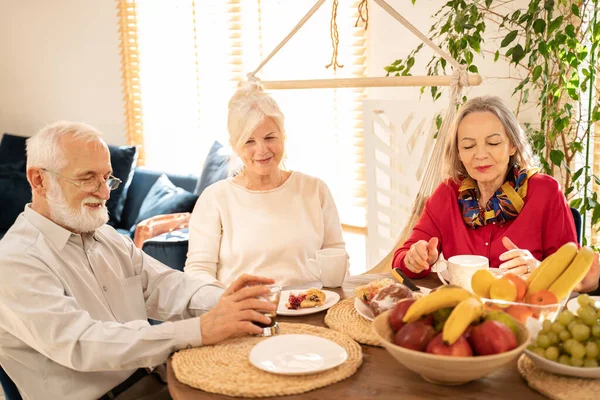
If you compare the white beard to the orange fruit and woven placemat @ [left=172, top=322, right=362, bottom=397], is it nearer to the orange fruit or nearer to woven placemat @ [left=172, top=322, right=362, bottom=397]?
woven placemat @ [left=172, top=322, right=362, bottom=397]

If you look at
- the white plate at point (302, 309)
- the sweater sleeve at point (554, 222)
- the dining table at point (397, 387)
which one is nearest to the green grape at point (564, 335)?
the dining table at point (397, 387)

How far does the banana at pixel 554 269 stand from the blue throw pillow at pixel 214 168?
2.77m

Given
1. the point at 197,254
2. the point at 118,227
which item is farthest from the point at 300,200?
the point at 118,227

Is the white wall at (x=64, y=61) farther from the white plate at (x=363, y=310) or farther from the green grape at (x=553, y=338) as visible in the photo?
the green grape at (x=553, y=338)

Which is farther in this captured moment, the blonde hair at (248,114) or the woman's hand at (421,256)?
the blonde hair at (248,114)

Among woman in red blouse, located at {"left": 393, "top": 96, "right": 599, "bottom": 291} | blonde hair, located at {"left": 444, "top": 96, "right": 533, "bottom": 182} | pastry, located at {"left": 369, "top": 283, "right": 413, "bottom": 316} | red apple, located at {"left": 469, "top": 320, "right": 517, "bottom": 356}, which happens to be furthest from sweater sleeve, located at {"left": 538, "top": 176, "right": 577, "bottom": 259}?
red apple, located at {"left": 469, "top": 320, "right": 517, "bottom": 356}

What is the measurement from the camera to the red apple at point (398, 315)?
47.9 inches

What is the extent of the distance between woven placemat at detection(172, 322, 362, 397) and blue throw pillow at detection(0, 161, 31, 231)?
3.56 m

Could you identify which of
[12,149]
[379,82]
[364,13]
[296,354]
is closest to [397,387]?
[296,354]

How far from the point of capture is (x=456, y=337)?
1124 mm

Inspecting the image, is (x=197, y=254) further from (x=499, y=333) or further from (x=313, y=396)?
(x=499, y=333)

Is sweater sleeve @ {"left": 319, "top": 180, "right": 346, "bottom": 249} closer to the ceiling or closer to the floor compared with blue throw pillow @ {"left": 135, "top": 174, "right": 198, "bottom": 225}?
closer to the ceiling

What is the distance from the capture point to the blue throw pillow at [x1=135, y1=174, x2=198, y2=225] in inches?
156

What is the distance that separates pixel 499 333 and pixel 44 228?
1141 millimetres
